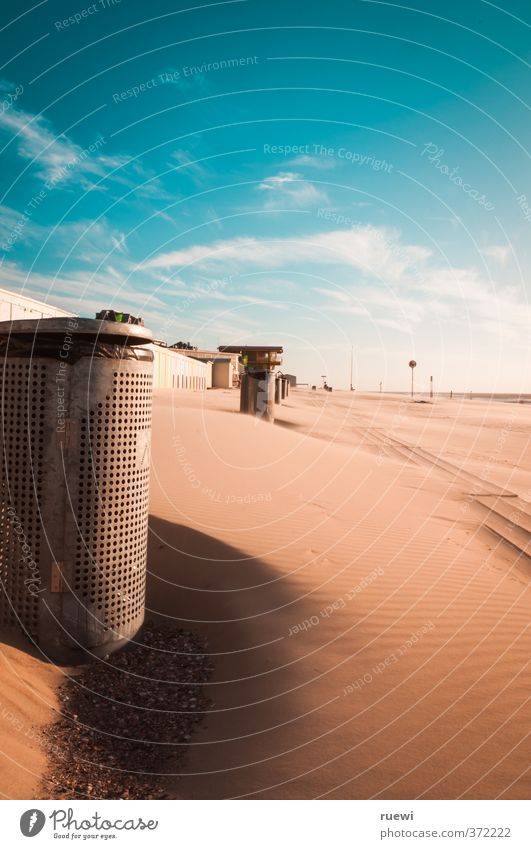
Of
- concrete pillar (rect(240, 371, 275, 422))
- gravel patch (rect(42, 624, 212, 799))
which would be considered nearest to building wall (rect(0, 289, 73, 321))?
gravel patch (rect(42, 624, 212, 799))

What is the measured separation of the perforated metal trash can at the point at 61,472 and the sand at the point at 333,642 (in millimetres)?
499

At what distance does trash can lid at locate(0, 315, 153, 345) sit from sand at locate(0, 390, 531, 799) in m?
2.84

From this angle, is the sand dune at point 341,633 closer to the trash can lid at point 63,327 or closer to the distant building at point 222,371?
the trash can lid at point 63,327

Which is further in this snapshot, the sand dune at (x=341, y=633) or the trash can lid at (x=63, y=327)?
the trash can lid at (x=63, y=327)

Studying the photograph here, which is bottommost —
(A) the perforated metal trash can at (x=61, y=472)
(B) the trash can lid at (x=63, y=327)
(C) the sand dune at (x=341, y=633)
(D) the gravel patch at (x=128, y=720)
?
(D) the gravel patch at (x=128, y=720)

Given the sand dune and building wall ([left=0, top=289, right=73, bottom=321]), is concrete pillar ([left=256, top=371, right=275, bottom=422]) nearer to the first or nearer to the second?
the sand dune

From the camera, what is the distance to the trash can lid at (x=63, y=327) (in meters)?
4.15

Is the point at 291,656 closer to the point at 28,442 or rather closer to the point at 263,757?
the point at 263,757

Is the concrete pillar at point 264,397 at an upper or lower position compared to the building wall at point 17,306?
lower

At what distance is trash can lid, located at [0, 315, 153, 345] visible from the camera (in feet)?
13.6

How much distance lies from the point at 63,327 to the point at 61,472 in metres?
1.30

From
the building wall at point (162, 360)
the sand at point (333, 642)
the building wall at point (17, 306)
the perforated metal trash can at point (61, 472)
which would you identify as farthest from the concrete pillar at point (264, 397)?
the perforated metal trash can at point (61, 472)

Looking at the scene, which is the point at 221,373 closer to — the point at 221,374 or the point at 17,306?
the point at 221,374

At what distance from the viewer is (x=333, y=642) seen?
4.96 metres
